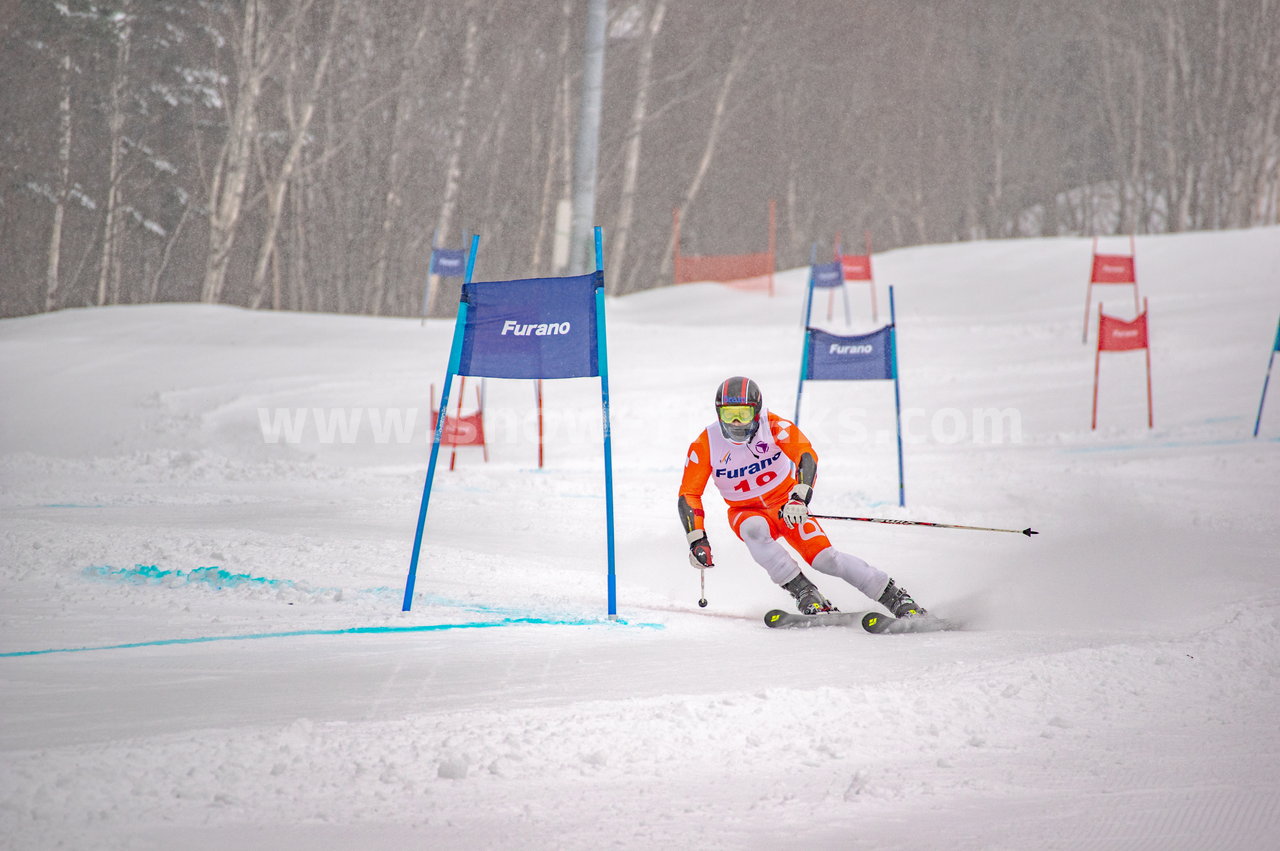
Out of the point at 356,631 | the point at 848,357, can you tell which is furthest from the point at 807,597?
the point at 848,357

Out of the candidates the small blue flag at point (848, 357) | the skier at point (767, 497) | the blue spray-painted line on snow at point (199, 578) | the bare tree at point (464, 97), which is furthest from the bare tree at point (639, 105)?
the blue spray-painted line on snow at point (199, 578)

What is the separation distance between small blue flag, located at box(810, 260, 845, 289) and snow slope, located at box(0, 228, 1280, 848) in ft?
25.1

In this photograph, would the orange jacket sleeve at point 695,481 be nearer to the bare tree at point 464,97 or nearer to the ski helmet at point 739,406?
the ski helmet at point 739,406

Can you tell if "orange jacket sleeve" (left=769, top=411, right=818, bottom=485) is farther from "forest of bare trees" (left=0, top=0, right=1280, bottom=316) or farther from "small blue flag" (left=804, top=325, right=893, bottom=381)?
"forest of bare trees" (left=0, top=0, right=1280, bottom=316)

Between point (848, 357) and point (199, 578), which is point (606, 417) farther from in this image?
point (848, 357)

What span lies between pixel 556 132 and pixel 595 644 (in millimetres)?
27176

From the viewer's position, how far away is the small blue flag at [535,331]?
623cm

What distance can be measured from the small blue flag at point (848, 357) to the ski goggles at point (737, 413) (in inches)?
197

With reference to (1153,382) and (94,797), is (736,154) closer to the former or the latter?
(1153,382)

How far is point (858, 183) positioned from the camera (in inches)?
1699

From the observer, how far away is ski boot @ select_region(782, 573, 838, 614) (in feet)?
20.4

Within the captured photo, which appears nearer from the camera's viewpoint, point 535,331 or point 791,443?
point 535,331

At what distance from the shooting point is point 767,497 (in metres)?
6.51

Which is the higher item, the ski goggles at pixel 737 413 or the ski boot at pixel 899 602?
the ski goggles at pixel 737 413
